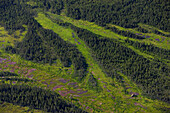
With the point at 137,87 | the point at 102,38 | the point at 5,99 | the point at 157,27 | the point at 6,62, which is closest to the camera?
the point at 5,99

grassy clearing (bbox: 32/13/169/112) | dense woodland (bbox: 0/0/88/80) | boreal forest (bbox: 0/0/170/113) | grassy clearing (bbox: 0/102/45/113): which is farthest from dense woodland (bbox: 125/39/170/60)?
grassy clearing (bbox: 0/102/45/113)

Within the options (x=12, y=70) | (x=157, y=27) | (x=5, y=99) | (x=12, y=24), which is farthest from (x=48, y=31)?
(x=157, y=27)

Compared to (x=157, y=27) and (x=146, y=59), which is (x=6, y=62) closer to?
(x=146, y=59)

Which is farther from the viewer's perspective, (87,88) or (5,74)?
(5,74)

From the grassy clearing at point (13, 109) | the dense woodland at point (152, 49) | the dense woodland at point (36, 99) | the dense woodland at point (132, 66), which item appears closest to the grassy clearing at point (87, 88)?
the dense woodland at point (132, 66)

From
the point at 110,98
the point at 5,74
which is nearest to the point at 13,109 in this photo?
the point at 5,74

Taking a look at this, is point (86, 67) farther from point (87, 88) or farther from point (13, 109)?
point (13, 109)

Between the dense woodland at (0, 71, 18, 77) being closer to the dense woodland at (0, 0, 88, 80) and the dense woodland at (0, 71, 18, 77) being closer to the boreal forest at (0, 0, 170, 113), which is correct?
the boreal forest at (0, 0, 170, 113)

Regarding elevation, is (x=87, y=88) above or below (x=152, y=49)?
below
